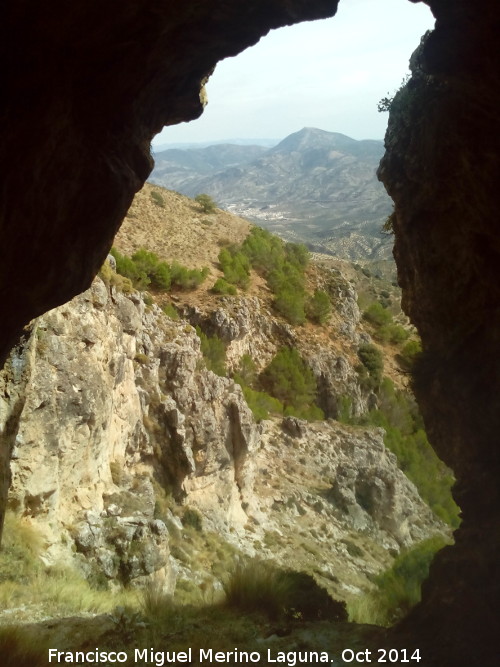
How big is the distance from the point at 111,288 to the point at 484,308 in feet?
31.2

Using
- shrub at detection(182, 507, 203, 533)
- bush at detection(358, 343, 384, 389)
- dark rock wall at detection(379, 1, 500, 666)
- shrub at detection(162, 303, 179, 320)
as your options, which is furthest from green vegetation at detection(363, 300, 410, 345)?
dark rock wall at detection(379, 1, 500, 666)

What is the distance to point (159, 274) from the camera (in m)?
28.5

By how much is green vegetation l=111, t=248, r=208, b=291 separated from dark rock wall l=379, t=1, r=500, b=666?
19544mm

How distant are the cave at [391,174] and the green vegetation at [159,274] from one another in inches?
762

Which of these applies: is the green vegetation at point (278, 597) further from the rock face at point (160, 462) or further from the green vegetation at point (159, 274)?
the green vegetation at point (159, 274)

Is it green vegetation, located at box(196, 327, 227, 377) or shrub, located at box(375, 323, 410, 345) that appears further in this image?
shrub, located at box(375, 323, 410, 345)

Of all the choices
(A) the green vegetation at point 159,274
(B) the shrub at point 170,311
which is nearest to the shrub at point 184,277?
(A) the green vegetation at point 159,274

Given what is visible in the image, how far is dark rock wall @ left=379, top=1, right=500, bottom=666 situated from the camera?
4.95 m

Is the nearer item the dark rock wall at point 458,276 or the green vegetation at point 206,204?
the dark rock wall at point 458,276

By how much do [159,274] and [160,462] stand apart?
15.8m

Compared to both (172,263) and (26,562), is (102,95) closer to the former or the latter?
(26,562)

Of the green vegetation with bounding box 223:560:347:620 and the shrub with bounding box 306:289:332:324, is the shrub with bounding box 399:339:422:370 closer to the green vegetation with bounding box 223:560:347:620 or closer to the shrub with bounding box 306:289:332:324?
the green vegetation with bounding box 223:560:347:620

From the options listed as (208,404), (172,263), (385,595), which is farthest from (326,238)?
(385,595)

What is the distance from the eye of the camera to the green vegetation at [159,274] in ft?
85.5
